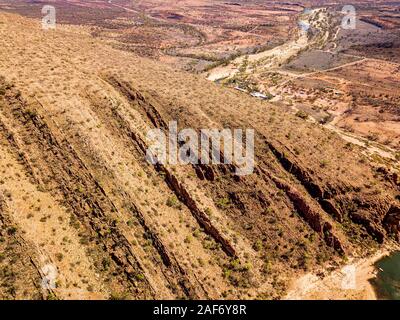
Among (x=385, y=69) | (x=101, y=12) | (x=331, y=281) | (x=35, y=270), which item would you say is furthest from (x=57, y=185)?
(x=101, y=12)

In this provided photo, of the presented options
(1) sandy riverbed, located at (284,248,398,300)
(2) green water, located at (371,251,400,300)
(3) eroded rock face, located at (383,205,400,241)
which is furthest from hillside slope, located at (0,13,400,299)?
(2) green water, located at (371,251,400,300)

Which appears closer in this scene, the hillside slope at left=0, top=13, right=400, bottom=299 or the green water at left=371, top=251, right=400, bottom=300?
the hillside slope at left=0, top=13, right=400, bottom=299

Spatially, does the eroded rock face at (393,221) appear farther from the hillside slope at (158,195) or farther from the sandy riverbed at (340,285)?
the sandy riverbed at (340,285)

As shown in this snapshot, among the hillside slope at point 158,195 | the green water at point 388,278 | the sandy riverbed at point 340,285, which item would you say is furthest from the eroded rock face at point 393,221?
the sandy riverbed at point 340,285

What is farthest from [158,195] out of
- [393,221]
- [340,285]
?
[393,221]

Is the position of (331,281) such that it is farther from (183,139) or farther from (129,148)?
(129,148)

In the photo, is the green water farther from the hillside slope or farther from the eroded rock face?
the eroded rock face

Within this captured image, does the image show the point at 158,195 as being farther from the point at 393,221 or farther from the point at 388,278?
the point at 393,221
